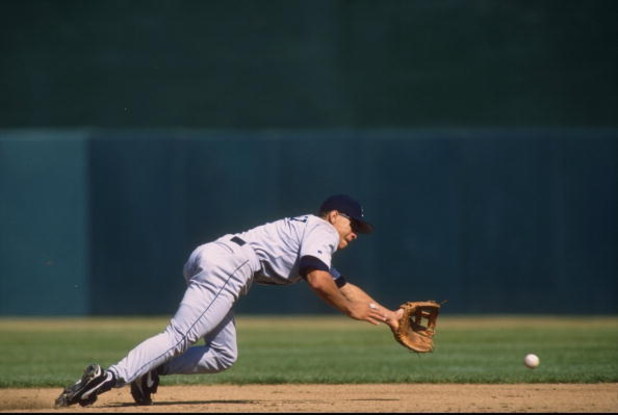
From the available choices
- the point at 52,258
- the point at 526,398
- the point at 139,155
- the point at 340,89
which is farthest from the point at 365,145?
the point at 526,398

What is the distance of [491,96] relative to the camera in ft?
54.6

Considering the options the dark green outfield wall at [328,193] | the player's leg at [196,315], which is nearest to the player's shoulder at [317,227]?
the player's leg at [196,315]

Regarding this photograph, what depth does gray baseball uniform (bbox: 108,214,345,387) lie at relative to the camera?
21.7 feet

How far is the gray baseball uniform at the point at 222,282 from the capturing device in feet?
21.7

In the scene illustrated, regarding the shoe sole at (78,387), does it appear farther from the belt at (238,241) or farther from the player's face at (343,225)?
the player's face at (343,225)

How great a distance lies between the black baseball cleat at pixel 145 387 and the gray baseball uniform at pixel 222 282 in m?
0.08

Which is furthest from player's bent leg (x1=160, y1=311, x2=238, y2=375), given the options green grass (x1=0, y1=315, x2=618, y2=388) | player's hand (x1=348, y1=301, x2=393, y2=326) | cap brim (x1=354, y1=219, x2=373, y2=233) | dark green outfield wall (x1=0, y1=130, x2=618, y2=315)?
dark green outfield wall (x1=0, y1=130, x2=618, y2=315)

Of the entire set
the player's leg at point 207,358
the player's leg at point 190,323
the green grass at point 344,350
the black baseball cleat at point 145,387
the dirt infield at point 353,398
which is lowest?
the green grass at point 344,350

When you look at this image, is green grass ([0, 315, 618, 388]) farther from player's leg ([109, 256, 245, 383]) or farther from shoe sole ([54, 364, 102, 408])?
player's leg ([109, 256, 245, 383])

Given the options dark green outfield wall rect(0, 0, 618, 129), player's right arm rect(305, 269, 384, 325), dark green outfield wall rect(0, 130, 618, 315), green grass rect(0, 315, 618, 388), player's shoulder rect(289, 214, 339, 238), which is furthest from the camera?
dark green outfield wall rect(0, 0, 618, 129)

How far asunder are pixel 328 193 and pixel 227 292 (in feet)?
28.6

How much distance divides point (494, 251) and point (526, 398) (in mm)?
7918

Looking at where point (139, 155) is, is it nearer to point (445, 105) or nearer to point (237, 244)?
point (445, 105)

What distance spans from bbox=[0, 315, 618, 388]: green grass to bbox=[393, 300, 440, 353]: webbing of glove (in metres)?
1.58
